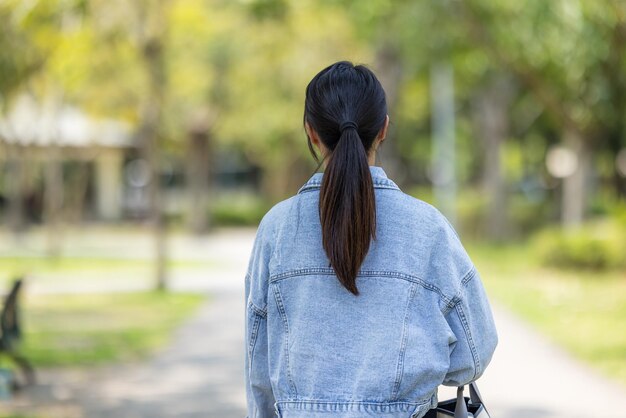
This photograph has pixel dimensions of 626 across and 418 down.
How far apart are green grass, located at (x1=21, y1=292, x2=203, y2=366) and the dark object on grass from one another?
3.63ft

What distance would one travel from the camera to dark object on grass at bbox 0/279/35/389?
8.44 meters

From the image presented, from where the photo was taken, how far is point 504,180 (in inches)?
1072

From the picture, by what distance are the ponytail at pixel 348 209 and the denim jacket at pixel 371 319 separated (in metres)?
0.05

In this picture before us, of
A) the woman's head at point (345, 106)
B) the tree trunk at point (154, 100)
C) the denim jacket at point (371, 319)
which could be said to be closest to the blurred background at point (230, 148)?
the tree trunk at point (154, 100)

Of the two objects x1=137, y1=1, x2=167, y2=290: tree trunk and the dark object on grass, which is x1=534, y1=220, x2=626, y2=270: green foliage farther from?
the dark object on grass

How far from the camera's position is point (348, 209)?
99.3 inches

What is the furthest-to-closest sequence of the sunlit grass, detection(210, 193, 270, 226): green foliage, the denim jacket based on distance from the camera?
detection(210, 193, 270, 226): green foliage, the sunlit grass, the denim jacket

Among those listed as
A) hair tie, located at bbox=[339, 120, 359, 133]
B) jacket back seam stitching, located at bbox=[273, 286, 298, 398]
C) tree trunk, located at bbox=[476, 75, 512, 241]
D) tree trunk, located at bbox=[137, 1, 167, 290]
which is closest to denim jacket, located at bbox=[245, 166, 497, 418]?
jacket back seam stitching, located at bbox=[273, 286, 298, 398]

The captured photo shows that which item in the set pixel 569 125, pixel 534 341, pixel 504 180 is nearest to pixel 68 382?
pixel 534 341

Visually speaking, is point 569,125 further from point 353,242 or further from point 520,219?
point 353,242

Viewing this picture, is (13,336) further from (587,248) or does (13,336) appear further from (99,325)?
(587,248)

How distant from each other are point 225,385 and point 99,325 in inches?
181

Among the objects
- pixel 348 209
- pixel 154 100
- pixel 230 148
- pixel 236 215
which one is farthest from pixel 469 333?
pixel 230 148

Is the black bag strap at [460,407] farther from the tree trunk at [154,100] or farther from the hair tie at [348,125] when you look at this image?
the tree trunk at [154,100]
